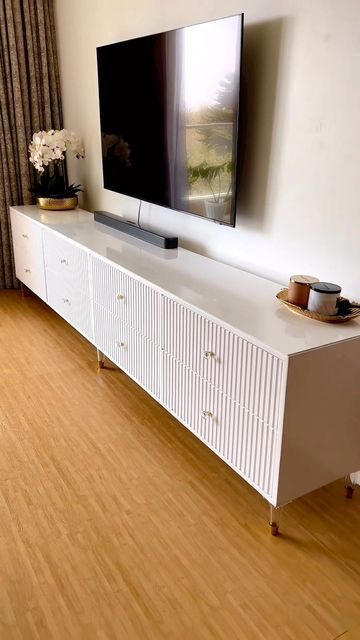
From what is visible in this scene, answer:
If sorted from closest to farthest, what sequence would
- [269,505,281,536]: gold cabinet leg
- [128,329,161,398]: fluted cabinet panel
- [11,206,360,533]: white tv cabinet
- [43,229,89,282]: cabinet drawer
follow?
1. [11,206,360,533]: white tv cabinet
2. [269,505,281,536]: gold cabinet leg
3. [128,329,161,398]: fluted cabinet panel
4. [43,229,89,282]: cabinet drawer

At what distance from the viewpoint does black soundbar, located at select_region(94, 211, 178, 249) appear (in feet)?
8.34


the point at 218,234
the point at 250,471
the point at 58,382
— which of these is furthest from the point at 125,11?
the point at 250,471

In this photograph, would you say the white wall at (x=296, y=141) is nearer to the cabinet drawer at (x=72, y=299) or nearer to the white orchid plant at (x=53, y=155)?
the cabinet drawer at (x=72, y=299)

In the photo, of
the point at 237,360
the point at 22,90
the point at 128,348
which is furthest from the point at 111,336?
the point at 22,90

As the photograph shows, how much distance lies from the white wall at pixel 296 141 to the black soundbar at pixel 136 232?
0.13m

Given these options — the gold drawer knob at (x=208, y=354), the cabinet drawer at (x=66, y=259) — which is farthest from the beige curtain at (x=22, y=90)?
the gold drawer knob at (x=208, y=354)

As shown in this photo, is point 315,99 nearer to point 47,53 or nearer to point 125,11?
point 125,11

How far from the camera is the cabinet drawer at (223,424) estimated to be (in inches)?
63.9

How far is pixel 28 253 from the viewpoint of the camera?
11.5 ft

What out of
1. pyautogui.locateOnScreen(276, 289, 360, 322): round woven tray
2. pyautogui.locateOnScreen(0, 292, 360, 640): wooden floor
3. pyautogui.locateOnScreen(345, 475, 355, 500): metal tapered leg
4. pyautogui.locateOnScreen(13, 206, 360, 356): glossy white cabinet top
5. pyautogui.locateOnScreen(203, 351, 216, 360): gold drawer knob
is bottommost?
pyautogui.locateOnScreen(0, 292, 360, 640): wooden floor

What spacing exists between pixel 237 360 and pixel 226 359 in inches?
2.4

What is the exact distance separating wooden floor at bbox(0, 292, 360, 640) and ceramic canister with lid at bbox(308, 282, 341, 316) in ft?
2.24

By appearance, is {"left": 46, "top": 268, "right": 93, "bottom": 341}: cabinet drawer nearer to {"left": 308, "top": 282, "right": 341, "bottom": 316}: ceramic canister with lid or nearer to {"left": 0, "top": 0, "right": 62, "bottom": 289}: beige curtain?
{"left": 0, "top": 0, "right": 62, "bottom": 289}: beige curtain

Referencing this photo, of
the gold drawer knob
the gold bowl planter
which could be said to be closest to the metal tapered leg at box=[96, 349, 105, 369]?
the gold drawer knob
